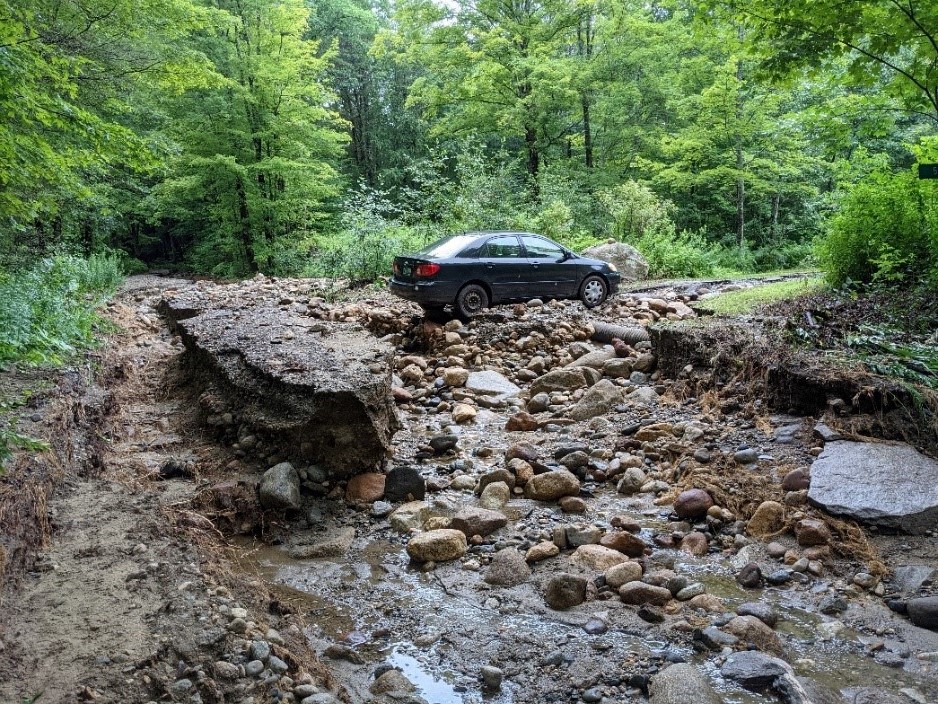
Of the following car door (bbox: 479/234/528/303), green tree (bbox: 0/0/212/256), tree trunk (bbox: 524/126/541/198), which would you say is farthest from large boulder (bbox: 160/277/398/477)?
tree trunk (bbox: 524/126/541/198)

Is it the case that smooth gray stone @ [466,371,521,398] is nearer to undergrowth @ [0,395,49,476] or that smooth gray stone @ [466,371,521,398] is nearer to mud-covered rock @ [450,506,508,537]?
mud-covered rock @ [450,506,508,537]

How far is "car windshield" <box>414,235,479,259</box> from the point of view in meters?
10.9

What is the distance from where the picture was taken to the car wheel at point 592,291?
12.4 m

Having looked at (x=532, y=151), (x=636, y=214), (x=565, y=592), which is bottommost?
(x=565, y=592)

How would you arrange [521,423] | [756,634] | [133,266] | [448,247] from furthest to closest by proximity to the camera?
[133,266] → [448,247] → [521,423] → [756,634]

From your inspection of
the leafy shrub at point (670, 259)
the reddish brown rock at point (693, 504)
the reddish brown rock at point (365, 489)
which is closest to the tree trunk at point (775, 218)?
the leafy shrub at point (670, 259)

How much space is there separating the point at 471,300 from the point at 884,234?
19.5 ft

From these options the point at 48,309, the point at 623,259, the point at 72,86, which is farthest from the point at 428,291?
the point at 623,259

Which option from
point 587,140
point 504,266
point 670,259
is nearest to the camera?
point 504,266

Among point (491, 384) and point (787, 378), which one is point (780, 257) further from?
point (787, 378)

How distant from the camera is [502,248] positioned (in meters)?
11.5

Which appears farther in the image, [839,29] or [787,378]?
[787,378]

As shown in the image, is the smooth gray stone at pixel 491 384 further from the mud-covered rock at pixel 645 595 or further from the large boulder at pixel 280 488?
the mud-covered rock at pixel 645 595

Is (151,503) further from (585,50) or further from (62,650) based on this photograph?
(585,50)
